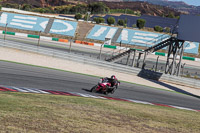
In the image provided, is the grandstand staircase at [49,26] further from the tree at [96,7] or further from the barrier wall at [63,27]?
the tree at [96,7]

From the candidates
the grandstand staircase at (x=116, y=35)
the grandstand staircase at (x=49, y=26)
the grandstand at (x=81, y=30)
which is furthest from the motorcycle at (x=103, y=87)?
the grandstand staircase at (x=49, y=26)

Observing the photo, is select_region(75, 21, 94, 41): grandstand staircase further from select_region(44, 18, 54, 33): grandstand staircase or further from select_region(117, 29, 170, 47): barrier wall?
select_region(117, 29, 170, 47): barrier wall

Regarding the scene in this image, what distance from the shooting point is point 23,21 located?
63938 millimetres

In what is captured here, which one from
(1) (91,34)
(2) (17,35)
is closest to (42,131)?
(2) (17,35)

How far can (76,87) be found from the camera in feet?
67.9

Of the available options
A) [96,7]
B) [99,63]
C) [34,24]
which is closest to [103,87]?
[99,63]

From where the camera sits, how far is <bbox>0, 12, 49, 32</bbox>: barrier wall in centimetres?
6194

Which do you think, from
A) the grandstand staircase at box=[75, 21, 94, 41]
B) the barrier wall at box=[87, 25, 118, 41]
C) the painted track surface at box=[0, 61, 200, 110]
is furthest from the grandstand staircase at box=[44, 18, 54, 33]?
the painted track surface at box=[0, 61, 200, 110]

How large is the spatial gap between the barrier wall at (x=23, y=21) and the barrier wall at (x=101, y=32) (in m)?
9.84

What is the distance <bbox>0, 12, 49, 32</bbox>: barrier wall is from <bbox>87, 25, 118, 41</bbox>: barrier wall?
32.3ft

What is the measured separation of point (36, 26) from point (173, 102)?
4576cm

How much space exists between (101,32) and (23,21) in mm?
15971

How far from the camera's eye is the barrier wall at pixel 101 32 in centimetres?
6178

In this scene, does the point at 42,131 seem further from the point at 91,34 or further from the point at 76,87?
the point at 91,34
